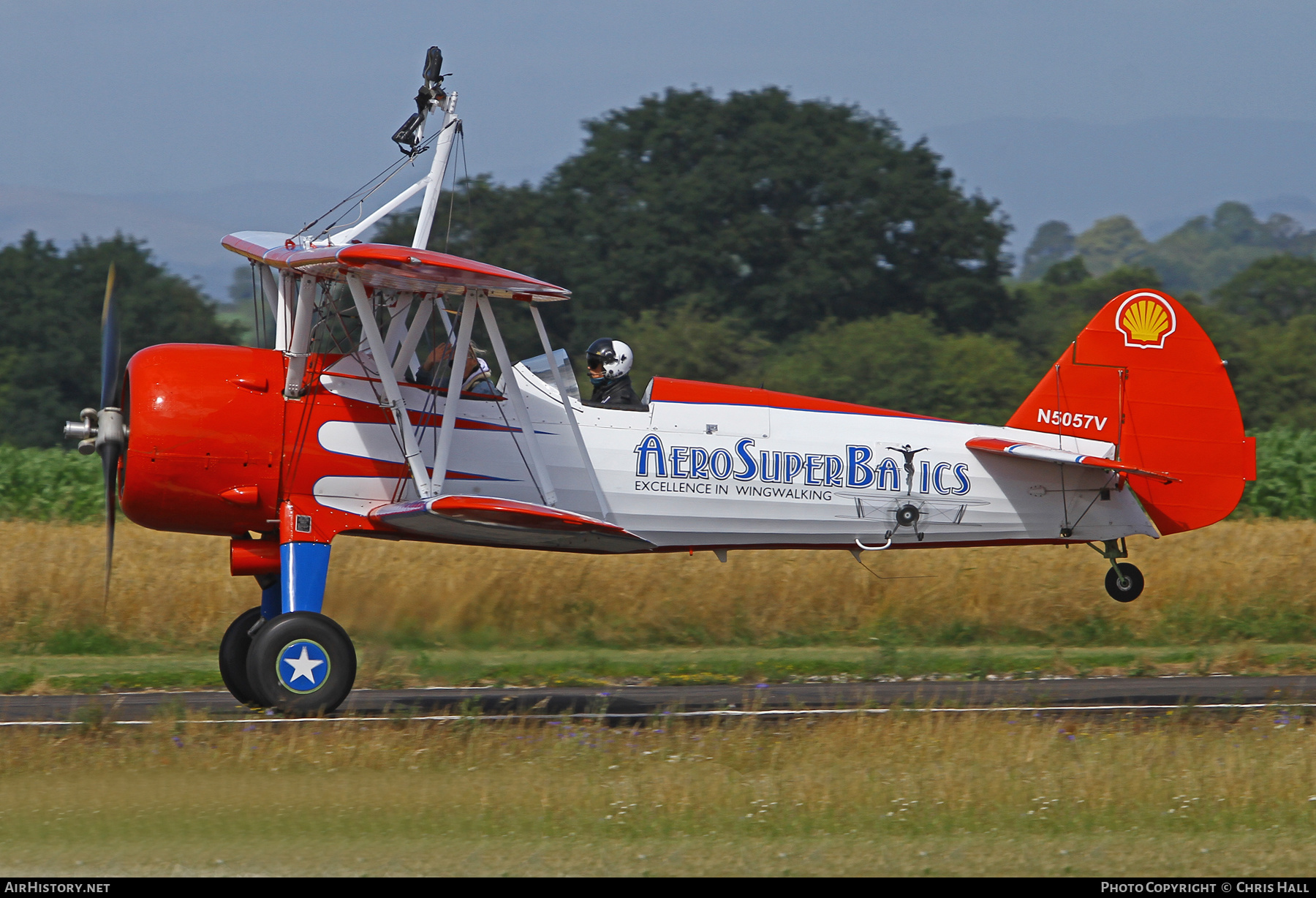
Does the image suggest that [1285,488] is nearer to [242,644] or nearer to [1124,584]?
[1124,584]

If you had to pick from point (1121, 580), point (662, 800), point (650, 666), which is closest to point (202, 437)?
point (662, 800)

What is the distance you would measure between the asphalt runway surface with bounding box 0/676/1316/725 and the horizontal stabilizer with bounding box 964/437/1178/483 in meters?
1.82

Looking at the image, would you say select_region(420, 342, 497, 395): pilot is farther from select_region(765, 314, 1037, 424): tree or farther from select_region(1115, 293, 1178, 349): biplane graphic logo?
select_region(765, 314, 1037, 424): tree

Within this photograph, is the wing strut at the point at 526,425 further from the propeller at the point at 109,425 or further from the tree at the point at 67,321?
the tree at the point at 67,321

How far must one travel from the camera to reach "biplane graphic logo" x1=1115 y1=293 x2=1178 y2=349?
1163 cm

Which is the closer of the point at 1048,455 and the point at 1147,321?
the point at 1048,455

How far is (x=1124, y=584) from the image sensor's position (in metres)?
11.5

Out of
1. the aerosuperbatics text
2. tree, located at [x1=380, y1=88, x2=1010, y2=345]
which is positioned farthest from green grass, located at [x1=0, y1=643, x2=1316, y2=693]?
tree, located at [x1=380, y1=88, x2=1010, y2=345]

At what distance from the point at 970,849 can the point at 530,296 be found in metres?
5.21

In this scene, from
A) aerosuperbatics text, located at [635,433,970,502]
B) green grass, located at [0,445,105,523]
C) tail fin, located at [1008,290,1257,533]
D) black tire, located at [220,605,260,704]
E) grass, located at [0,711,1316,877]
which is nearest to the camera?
grass, located at [0,711,1316,877]

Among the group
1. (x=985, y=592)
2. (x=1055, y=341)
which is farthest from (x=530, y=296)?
(x=1055, y=341)

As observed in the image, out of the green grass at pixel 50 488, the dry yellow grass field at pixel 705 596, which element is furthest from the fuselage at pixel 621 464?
the green grass at pixel 50 488

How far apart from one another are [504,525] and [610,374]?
1785 millimetres

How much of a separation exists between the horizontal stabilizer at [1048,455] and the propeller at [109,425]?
647cm
